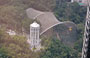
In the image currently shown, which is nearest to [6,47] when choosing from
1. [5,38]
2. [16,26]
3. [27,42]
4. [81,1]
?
[5,38]

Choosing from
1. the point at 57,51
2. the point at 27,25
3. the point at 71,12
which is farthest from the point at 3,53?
the point at 71,12

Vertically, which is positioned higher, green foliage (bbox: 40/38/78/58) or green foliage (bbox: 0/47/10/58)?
green foliage (bbox: 0/47/10/58)

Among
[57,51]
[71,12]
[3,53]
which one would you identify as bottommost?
[57,51]

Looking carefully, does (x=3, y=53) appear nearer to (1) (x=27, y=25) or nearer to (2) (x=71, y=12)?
(1) (x=27, y=25)

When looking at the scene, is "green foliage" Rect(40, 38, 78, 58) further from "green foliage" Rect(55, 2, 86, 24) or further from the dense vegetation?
"green foliage" Rect(55, 2, 86, 24)

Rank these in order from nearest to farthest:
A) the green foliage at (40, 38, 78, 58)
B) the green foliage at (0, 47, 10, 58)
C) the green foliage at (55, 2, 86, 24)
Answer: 1. the green foliage at (0, 47, 10, 58)
2. the green foliage at (40, 38, 78, 58)
3. the green foliage at (55, 2, 86, 24)

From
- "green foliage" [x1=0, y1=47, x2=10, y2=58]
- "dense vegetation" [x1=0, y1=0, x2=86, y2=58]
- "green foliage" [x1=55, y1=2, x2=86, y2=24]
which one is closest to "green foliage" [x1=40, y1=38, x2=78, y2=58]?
"dense vegetation" [x1=0, y1=0, x2=86, y2=58]

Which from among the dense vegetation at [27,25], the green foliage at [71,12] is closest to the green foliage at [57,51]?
the dense vegetation at [27,25]

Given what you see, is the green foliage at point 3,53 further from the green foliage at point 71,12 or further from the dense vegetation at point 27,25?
the green foliage at point 71,12

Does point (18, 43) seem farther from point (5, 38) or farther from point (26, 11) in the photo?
point (26, 11)
